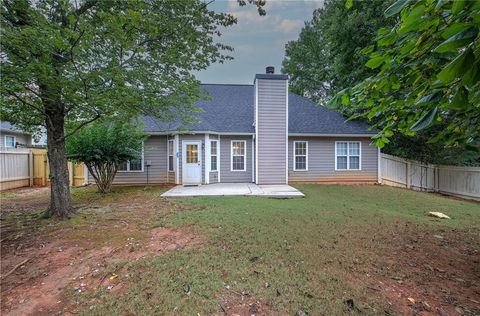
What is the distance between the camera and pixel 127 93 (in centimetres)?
511

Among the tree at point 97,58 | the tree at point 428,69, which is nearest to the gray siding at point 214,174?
the tree at point 97,58

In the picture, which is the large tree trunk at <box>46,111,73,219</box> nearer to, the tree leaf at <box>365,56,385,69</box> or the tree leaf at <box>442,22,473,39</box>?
the tree leaf at <box>365,56,385,69</box>

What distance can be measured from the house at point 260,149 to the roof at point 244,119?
0.05 meters

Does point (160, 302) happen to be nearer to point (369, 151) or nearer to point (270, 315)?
point (270, 315)

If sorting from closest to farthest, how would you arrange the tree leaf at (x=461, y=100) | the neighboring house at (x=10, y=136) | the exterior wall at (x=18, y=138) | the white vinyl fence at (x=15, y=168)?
the tree leaf at (x=461, y=100), the white vinyl fence at (x=15, y=168), the neighboring house at (x=10, y=136), the exterior wall at (x=18, y=138)

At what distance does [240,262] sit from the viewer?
3637 millimetres

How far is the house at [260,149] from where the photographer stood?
12.0m

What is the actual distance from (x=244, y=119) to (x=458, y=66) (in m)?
12.6

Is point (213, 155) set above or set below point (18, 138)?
below

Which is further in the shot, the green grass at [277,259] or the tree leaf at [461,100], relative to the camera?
the green grass at [277,259]

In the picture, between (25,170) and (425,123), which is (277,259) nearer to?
(425,123)

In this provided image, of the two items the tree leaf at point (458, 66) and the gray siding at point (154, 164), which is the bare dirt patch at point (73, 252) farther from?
the gray siding at point (154, 164)

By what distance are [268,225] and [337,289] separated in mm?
2470

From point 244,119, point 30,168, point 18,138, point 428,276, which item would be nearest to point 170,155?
point 244,119
